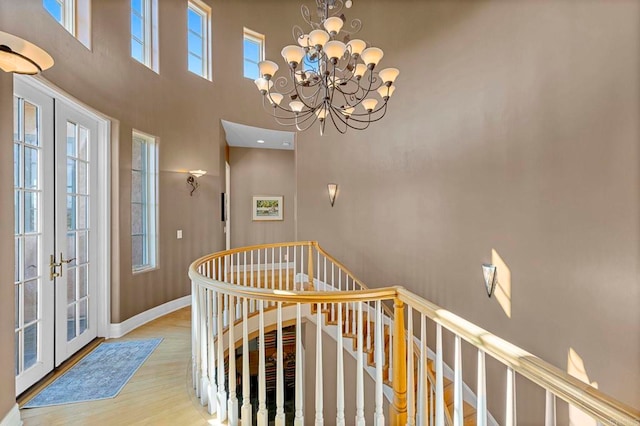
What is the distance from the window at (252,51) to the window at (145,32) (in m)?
1.82

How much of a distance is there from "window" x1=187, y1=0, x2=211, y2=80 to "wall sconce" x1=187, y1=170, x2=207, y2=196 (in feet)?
5.32

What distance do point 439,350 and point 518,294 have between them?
1.74m

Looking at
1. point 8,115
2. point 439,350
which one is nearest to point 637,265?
point 439,350

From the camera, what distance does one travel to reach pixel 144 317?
372cm

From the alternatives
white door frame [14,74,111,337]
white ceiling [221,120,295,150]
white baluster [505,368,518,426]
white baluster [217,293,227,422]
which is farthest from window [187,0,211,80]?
white baluster [505,368,518,426]

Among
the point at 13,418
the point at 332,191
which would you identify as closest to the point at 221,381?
the point at 13,418

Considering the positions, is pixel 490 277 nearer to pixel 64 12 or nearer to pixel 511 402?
pixel 511 402

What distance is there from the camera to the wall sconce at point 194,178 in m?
4.49

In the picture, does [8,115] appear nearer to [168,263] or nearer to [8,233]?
[8,233]

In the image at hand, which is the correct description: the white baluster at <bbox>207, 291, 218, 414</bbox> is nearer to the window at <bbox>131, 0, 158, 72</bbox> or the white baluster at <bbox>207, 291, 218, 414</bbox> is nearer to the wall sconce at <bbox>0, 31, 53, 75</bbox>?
the wall sconce at <bbox>0, 31, 53, 75</bbox>

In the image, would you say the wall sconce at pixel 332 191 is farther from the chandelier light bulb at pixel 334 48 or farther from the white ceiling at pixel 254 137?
the chandelier light bulb at pixel 334 48

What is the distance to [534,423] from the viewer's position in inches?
97.0

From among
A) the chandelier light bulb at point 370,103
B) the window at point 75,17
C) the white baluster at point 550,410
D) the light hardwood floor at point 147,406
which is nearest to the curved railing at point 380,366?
the white baluster at point 550,410

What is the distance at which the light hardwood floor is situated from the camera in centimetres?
200
